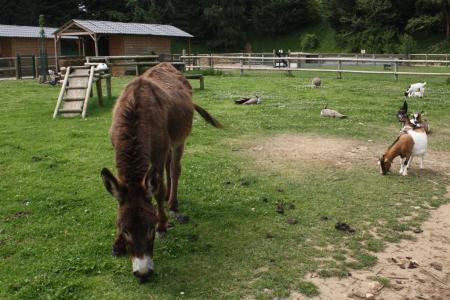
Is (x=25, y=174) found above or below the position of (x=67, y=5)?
below

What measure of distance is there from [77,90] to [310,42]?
4294 cm

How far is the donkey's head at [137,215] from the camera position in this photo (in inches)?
136

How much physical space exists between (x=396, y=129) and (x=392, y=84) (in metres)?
9.79

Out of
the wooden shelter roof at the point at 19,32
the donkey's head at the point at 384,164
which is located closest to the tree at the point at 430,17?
the wooden shelter roof at the point at 19,32

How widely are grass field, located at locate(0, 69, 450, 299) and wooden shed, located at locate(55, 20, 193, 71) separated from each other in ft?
58.7

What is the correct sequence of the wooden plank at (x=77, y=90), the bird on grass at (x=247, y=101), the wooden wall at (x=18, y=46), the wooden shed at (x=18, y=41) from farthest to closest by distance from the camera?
1. the wooden wall at (x=18, y=46)
2. the wooden shed at (x=18, y=41)
3. the bird on grass at (x=247, y=101)
4. the wooden plank at (x=77, y=90)

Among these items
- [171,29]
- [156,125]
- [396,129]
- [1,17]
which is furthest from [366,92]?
[1,17]

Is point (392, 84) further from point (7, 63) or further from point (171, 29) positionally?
point (7, 63)

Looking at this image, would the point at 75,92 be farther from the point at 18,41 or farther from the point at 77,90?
the point at 18,41

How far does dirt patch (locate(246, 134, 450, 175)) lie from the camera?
7383 millimetres

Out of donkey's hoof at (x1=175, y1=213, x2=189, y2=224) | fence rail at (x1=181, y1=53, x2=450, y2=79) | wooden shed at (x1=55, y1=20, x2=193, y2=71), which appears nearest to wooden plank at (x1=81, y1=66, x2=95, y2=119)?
donkey's hoof at (x1=175, y1=213, x2=189, y2=224)

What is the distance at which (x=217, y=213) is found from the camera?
5379 millimetres

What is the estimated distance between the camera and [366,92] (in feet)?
52.5

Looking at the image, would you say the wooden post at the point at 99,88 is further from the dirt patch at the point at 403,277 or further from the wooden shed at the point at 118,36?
the wooden shed at the point at 118,36
